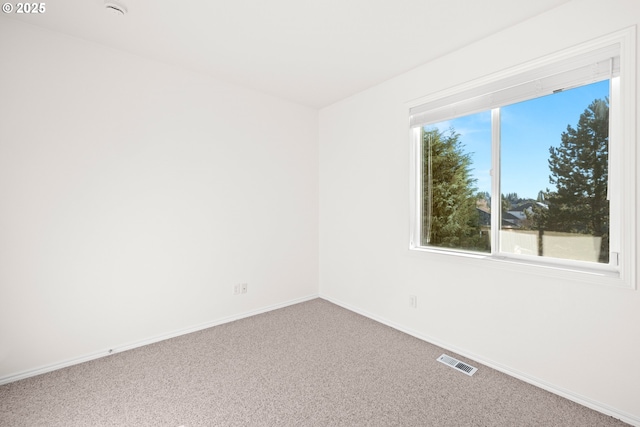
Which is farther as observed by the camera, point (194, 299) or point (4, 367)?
point (194, 299)

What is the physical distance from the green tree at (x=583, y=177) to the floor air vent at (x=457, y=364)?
1248mm

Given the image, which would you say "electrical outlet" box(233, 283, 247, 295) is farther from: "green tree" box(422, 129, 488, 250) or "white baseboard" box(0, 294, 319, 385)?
"green tree" box(422, 129, 488, 250)

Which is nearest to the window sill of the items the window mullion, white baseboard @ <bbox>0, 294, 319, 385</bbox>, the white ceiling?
the window mullion

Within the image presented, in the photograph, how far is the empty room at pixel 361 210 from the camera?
1861 millimetres

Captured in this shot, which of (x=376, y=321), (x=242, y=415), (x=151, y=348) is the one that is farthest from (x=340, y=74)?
(x=151, y=348)

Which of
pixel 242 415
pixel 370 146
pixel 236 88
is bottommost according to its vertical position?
pixel 242 415

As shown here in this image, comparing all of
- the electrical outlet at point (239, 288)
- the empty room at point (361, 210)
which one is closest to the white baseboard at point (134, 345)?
the empty room at point (361, 210)

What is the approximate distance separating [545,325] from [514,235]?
712 millimetres

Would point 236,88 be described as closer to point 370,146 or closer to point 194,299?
point 370,146

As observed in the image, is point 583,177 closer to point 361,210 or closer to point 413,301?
point 413,301

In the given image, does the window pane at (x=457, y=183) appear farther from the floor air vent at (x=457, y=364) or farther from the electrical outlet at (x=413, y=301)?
the floor air vent at (x=457, y=364)

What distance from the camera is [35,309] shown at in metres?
2.24

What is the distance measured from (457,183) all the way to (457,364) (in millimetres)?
1638

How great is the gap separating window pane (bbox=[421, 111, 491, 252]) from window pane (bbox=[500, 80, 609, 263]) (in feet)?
0.53
